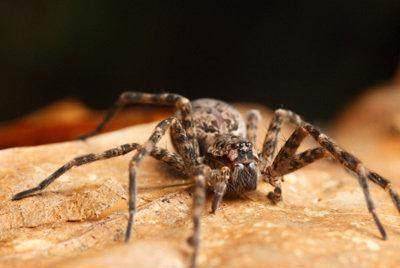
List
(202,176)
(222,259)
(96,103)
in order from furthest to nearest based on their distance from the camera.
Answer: (96,103)
(202,176)
(222,259)

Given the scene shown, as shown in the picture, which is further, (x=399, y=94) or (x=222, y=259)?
(x=399, y=94)

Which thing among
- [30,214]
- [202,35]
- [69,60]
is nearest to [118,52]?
[69,60]

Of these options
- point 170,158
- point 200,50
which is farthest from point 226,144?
point 200,50

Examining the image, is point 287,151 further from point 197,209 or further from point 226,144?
point 197,209

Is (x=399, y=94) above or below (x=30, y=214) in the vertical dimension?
above

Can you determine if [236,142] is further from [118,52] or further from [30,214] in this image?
[118,52]

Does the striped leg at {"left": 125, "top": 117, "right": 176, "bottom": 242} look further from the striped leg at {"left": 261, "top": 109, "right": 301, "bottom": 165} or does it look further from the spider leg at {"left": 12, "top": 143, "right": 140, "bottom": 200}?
the striped leg at {"left": 261, "top": 109, "right": 301, "bottom": 165}

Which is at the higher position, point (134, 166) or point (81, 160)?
point (134, 166)
